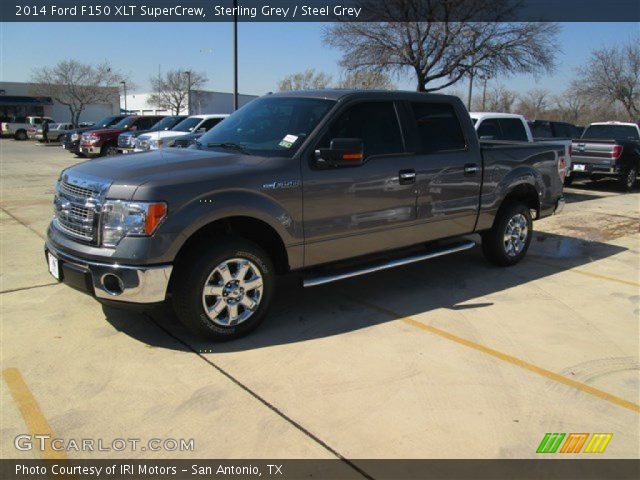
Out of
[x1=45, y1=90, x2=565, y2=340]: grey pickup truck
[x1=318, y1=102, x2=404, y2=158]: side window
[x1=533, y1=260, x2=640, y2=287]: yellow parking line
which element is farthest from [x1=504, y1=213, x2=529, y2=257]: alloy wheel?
[x1=318, y1=102, x2=404, y2=158]: side window

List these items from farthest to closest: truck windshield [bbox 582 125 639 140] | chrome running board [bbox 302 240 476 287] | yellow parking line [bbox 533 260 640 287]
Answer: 1. truck windshield [bbox 582 125 639 140]
2. yellow parking line [bbox 533 260 640 287]
3. chrome running board [bbox 302 240 476 287]

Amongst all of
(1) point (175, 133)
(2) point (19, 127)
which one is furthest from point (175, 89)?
(1) point (175, 133)

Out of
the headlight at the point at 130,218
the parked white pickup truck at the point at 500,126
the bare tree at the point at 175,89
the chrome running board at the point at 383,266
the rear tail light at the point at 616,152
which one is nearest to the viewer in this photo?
the headlight at the point at 130,218

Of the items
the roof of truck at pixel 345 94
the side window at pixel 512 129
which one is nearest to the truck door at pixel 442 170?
the roof of truck at pixel 345 94

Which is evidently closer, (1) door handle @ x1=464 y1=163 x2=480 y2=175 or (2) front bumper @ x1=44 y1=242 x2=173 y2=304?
(2) front bumper @ x1=44 y1=242 x2=173 y2=304

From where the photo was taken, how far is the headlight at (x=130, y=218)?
368 centimetres

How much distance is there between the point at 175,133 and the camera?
1506 cm

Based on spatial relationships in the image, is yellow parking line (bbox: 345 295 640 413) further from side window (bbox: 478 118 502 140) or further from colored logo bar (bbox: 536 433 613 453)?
side window (bbox: 478 118 502 140)

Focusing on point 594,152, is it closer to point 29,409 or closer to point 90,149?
point 29,409

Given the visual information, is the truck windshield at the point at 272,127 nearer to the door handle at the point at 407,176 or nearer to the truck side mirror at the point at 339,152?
the truck side mirror at the point at 339,152

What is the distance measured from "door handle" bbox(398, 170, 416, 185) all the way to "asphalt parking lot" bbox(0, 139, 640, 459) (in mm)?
1183

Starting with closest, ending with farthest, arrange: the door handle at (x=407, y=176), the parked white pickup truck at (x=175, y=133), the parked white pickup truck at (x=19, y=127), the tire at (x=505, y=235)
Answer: the door handle at (x=407, y=176)
the tire at (x=505, y=235)
the parked white pickup truck at (x=175, y=133)
the parked white pickup truck at (x=19, y=127)

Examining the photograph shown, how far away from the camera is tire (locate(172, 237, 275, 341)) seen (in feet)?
12.9

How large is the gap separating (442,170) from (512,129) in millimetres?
6244
